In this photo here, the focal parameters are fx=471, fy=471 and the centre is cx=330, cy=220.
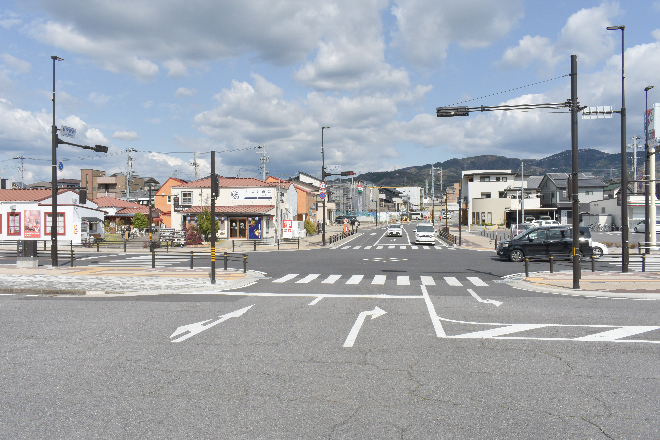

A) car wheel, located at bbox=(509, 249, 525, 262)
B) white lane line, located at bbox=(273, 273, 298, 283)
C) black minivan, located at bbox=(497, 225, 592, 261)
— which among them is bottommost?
white lane line, located at bbox=(273, 273, 298, 283)

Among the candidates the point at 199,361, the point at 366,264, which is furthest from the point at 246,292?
the point at 366,264

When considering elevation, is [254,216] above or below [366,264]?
above

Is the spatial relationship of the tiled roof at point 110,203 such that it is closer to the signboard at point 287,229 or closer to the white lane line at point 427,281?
the signboard at point 287,229

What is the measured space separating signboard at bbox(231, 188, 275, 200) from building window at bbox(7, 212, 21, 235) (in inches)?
741

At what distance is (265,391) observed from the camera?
239 inches

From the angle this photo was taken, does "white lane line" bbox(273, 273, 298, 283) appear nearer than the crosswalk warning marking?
No

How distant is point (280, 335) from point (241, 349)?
1.17 m

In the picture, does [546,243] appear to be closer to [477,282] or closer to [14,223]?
[477,282]

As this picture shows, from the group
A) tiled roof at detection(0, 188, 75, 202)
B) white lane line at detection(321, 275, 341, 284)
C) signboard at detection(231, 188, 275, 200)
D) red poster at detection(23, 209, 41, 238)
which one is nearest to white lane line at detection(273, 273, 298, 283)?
white lane line at detection(321, 275, 341, 284)

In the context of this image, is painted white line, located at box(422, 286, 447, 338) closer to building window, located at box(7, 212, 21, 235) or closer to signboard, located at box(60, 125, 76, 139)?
signboard, located at box(60, 125, 76, 139)

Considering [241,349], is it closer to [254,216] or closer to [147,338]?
[147,338]

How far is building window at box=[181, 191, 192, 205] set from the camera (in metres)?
50.8

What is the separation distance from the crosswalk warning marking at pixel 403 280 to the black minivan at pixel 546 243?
1012 centimetres

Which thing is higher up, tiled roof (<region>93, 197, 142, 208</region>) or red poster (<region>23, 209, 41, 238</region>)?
tiled roof (<region>93, 197, 142, 208</region>)
